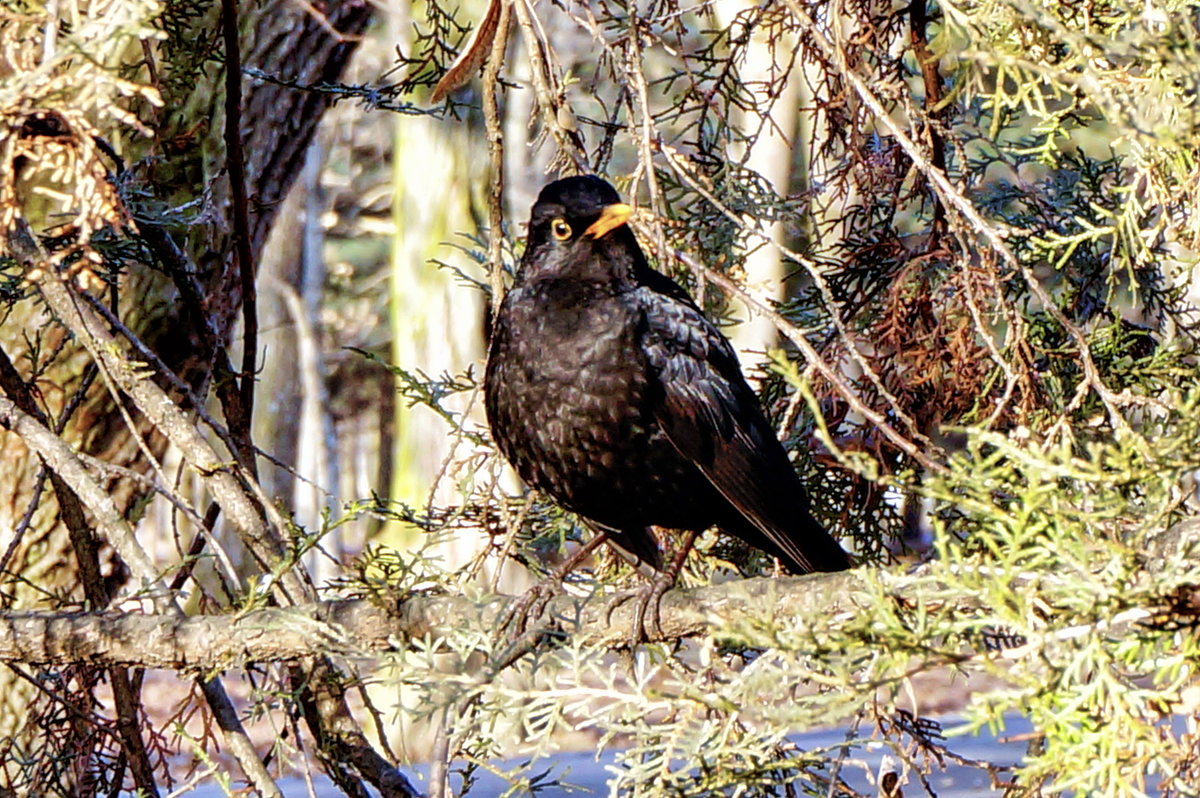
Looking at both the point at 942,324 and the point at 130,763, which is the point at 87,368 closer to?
the point at 130,763

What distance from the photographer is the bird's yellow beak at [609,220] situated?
10.7ft

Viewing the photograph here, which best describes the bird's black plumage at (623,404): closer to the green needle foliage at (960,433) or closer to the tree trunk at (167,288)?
the green needle foliage at (960,433)

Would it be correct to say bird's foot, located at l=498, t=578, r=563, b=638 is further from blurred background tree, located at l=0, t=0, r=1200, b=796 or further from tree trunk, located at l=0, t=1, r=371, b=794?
tree trunk, located at l=0, t=1, r=371, b=794

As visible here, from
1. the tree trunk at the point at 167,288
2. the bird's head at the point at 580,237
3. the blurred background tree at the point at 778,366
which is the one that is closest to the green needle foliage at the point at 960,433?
the blurred background tree at the point at 778,366

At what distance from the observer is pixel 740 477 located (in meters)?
3.34

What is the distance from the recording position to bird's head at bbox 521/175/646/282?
3.36 metres

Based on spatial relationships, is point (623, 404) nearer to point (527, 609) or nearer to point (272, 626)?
point (527, 609)

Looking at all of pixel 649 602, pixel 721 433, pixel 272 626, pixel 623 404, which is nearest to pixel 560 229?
pixel 623 404

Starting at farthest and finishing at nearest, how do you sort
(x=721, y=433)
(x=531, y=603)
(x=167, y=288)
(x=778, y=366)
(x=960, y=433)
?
(x=167, y=288)
(x=721, y=433)
(x=960, y=433)
(x=531, y=603)
(x=778, y=366)

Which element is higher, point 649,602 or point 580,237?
point 580,237

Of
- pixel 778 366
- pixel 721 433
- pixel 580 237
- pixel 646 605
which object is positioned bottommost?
pixel 646 605

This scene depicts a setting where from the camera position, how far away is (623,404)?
3258 millimetres

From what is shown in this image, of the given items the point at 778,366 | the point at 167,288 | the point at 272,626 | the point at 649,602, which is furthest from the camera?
the point at 167,288

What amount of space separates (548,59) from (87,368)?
199 centimetres
